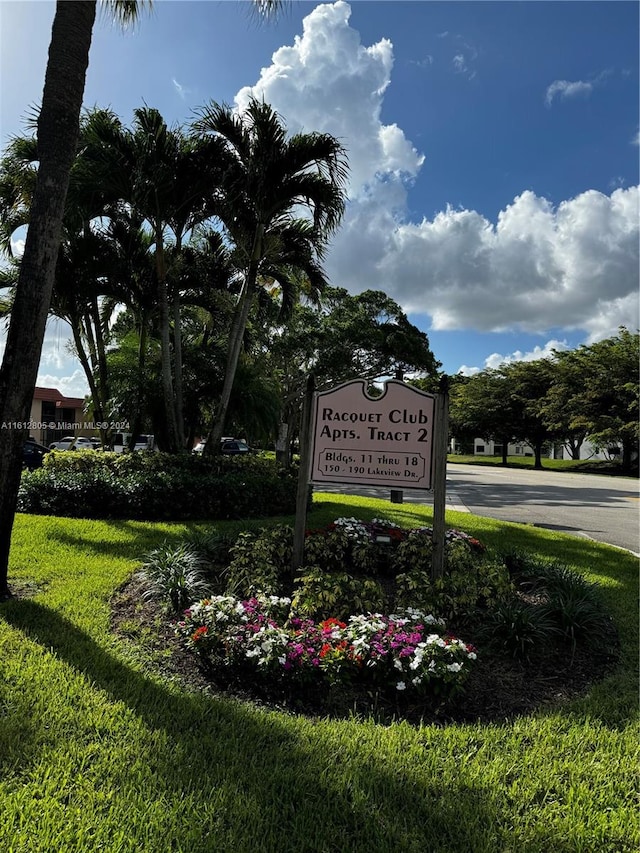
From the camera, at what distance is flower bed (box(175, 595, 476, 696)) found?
3.00m

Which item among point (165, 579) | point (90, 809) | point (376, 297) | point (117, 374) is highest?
point (376, 297)

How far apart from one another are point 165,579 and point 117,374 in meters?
10.7

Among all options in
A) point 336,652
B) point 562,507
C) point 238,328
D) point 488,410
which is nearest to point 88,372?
point 238,328

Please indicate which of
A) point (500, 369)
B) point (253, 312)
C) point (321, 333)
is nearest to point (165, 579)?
point (253, 312)

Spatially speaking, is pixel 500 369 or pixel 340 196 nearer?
pixel 340 196

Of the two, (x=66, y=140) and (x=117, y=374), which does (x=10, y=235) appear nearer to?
(x=117, y=374)

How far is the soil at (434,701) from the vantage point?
2.95 m

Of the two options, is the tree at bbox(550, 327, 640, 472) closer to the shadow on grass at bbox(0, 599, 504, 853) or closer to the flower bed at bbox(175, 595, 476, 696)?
the flower bed at bbox(175, 595, 476, 696)

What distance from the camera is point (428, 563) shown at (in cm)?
504

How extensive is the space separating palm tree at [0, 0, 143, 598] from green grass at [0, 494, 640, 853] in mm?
1537

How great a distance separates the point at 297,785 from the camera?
7.21 feet

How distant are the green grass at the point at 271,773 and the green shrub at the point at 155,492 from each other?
188 inches

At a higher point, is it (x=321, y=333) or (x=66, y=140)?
(x=321, y=333)

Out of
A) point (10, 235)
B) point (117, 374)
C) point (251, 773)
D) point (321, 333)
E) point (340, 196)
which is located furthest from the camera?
point (321, 333)
